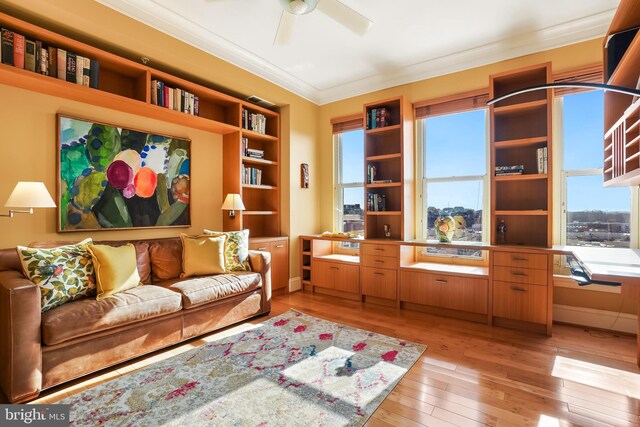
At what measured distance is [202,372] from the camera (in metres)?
2.23

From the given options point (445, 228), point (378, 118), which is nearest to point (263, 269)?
point (445, 228)

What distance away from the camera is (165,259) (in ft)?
10.3

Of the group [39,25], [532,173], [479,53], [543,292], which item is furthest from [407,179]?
[39,25]

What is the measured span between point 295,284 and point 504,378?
296 centimetres

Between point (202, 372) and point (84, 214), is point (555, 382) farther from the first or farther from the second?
point (84, 214)

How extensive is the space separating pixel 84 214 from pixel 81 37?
1.58 m

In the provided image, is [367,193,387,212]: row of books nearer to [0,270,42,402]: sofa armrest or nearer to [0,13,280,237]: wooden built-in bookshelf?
[0,13,280,237]: wooden built-in bookshelf

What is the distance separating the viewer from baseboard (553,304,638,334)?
288 centimetres

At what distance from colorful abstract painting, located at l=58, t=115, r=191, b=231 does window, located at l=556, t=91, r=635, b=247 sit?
13.9 feet

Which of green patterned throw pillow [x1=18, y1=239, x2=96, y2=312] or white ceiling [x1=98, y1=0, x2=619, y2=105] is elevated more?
white ceiling [x1=98, y1=0, x2=619, y2=105]

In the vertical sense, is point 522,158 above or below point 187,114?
below

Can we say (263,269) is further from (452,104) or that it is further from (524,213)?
(452,104)

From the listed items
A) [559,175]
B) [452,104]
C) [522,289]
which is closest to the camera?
[522,289]

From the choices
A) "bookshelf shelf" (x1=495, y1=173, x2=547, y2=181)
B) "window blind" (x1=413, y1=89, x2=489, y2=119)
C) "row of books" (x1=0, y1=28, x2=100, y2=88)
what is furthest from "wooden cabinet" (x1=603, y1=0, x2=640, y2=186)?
"row of books" (x1=0, y1=28, x2=100, y2=88)
